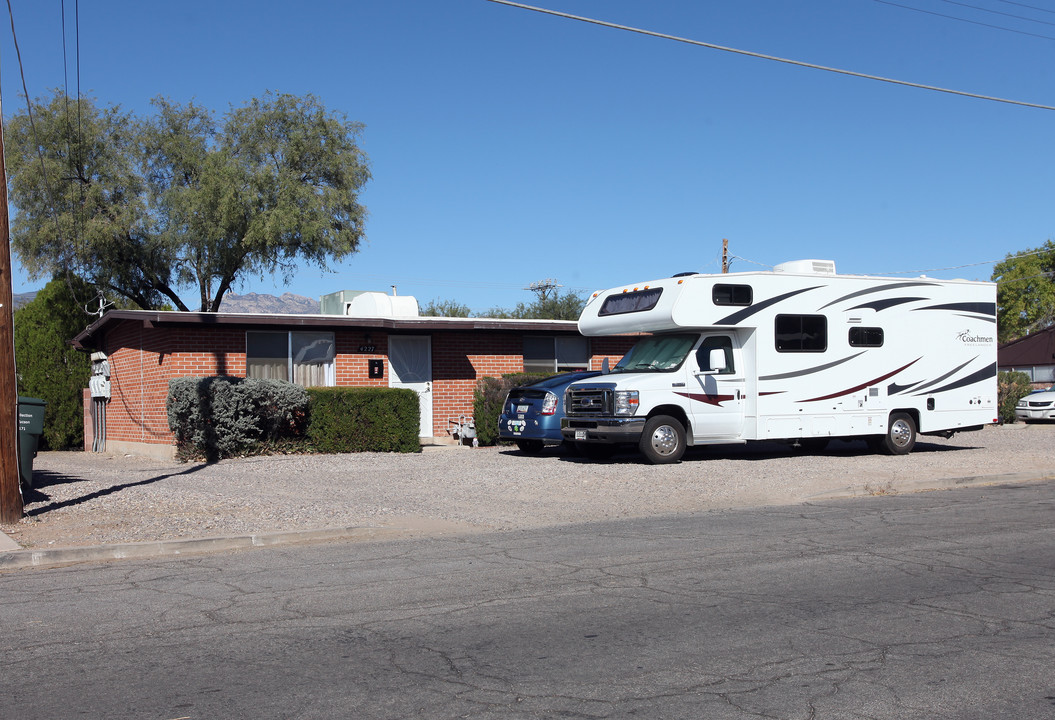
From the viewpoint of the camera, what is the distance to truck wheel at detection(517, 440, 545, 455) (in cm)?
1791

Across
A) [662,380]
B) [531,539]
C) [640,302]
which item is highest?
[640,302]

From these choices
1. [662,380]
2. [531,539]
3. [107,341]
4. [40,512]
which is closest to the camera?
[531,539]

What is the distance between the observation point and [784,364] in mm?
16375

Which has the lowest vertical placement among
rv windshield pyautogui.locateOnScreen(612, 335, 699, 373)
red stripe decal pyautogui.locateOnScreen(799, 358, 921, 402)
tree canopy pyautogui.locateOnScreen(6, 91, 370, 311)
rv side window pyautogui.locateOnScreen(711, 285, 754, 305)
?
red stripe decal pyautogui.locateOnScreen(799, 358, 921, 402)

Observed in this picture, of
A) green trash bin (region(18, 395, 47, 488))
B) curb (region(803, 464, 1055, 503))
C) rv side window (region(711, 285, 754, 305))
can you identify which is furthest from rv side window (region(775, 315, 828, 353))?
green trash bin (region(18, 395, 47, 488))

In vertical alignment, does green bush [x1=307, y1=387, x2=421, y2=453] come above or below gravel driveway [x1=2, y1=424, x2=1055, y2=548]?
above

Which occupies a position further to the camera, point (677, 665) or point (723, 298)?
point (723, 298)

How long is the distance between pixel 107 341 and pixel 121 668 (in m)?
20.1

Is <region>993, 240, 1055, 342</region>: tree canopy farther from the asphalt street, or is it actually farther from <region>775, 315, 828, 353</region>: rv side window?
the asphalt street

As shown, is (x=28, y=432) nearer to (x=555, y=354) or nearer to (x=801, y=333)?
(x=801, y=333)

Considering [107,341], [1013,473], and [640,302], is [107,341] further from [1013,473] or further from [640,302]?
[1013,473]

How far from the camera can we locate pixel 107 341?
77.2 feet

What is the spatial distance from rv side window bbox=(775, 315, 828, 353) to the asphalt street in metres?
7.28

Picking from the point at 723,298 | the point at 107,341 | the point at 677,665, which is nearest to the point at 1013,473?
the point at 723,298
